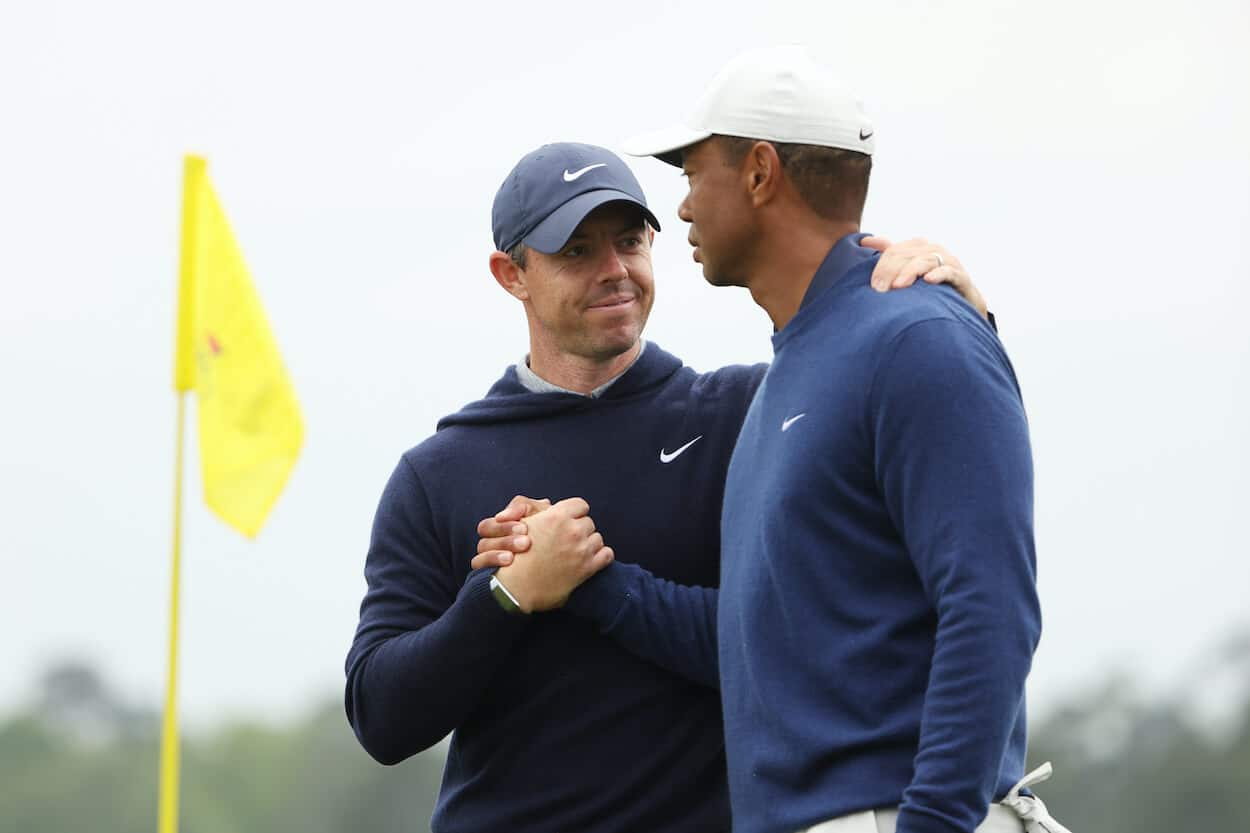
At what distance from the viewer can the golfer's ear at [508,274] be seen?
4848mm

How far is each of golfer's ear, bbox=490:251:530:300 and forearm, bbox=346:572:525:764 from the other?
0.68 m

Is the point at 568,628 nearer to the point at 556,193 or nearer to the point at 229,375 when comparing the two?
the point at 556,193

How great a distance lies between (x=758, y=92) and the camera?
397 cm

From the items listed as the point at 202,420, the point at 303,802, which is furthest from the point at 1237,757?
the point at 202,420

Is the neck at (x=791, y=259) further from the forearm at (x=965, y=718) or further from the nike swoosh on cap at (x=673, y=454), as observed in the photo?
the forearm at (x=965, y=718)

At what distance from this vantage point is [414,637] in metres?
4.55

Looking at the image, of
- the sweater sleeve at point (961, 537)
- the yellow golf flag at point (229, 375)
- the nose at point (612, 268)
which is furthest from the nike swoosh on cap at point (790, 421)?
the yellow golf flag at point (229, 375)

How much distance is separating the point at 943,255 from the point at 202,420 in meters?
2.17

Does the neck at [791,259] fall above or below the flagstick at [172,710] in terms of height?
above

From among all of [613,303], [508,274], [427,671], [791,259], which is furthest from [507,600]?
[791,259]

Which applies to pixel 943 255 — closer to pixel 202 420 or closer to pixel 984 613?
pixel 984 613

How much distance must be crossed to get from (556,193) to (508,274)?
0.84ft

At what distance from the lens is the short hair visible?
13.0 ft

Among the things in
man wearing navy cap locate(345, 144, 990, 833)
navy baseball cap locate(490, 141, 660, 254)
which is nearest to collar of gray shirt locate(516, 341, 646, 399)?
man wearing navy cap locate(345, 144, 990, 833)
